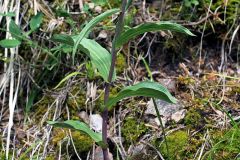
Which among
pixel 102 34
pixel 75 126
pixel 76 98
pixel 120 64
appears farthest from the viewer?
pixel 102 34

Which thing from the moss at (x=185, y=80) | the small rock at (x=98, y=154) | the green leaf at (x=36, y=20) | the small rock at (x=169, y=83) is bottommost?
the small rock at (x=98, y=154)

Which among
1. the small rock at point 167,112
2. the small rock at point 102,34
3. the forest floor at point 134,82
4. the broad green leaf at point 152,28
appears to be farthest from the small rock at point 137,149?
the small rock at point 102,34

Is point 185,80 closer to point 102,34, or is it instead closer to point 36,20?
point 102,34

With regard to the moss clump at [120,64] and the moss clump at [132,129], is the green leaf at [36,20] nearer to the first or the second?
the moss clump at [120,64]

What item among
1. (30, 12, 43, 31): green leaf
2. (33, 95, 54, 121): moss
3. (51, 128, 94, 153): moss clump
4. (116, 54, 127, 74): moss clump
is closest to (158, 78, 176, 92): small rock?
(116, 54, 127, 74): moss clump

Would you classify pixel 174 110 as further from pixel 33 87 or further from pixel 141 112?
pixel 33 87

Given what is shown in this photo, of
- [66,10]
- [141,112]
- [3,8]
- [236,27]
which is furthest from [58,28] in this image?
[236,27]

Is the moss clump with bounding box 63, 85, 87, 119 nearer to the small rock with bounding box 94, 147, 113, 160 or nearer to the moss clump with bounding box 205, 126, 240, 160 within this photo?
the small rock with bounding box 94, 147, 113, 160

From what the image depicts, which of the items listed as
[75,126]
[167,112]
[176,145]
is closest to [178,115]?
[167,112]
